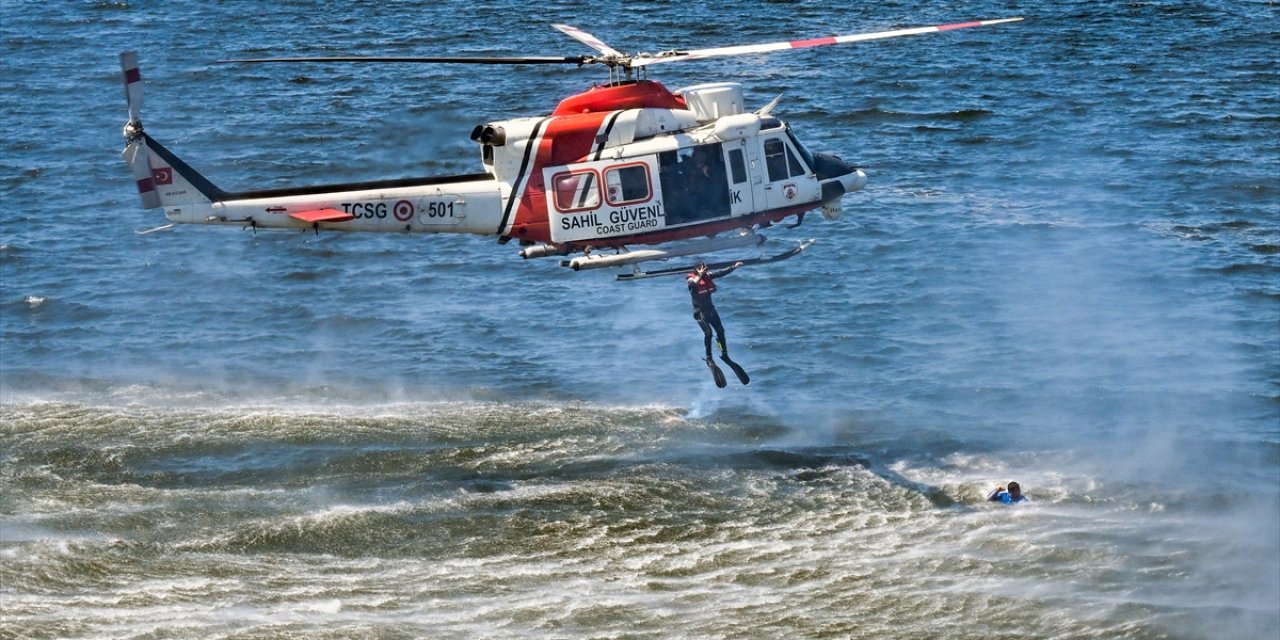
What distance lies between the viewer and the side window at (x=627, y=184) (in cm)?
2545

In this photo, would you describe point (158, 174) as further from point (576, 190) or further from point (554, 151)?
point (576, 190)

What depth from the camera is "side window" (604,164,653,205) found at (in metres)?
25.5

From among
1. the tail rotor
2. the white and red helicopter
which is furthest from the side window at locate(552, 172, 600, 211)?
the tail rotor

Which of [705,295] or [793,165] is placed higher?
[793,165]

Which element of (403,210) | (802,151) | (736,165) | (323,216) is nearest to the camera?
(323,216)

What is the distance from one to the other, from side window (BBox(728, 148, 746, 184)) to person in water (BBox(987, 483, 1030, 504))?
21.7ft

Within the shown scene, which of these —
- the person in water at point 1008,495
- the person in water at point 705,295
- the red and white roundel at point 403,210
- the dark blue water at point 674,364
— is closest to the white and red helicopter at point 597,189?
the red and white roundel at point 403,210

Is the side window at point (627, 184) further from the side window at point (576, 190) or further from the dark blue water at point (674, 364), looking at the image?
the dark blue water at point (674, 364)

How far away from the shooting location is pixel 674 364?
33656mm

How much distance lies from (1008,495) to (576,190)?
338 inches

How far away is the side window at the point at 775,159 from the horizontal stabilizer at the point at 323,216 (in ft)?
21.0

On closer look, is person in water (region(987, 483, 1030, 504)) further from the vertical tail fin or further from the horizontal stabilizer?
the vertical tail fin

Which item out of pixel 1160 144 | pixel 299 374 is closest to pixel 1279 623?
pixel 299 374

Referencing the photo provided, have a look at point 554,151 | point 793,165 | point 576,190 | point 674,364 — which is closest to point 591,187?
point 576,190
